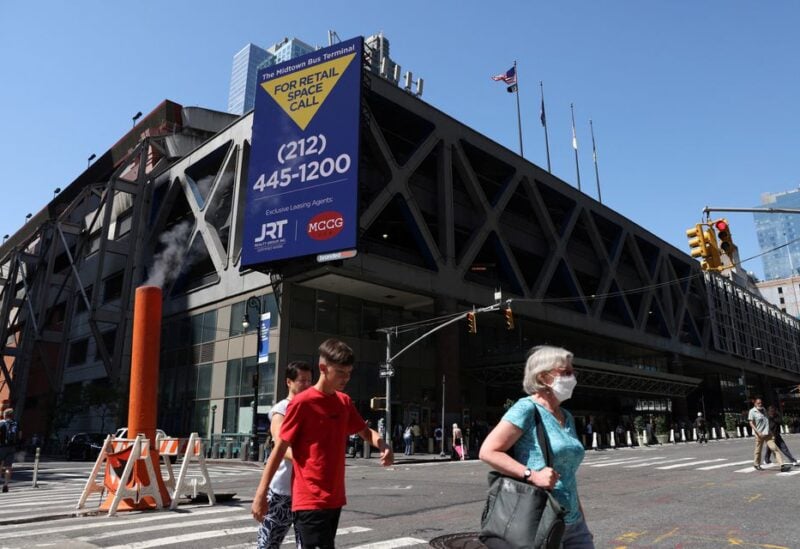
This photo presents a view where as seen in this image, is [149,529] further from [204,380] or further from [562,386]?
[204,380]

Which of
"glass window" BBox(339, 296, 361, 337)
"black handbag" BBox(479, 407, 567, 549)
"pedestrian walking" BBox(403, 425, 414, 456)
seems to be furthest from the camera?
"glass window" BBox(339, 296, 361, 337)

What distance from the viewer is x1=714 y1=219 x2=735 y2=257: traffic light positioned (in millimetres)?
16797

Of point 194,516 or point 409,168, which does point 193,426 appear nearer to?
point 409,168

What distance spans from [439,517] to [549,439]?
21.0 ft

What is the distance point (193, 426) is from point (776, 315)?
9817 centimetres

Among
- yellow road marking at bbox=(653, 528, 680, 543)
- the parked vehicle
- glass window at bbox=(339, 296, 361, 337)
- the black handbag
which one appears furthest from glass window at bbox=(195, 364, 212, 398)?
the black handbag

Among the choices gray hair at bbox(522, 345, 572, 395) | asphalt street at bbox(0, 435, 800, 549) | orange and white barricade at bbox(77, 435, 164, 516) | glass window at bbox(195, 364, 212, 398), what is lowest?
asphalt street at bbox(0, 435, 800, 549)

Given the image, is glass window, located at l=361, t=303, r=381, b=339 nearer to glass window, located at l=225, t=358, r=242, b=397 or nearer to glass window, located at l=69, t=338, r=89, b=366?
glass window, located at l=225, t=358, r=242, b=397

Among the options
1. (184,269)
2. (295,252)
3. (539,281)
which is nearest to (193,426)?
(184,269)

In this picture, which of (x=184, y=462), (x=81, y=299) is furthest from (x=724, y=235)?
(x=81, y=299)

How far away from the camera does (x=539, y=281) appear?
46.9m

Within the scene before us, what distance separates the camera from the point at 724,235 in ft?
55.4

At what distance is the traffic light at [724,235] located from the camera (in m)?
16.8

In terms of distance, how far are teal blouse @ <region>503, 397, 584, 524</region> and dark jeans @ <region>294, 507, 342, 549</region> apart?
4.14 ft
